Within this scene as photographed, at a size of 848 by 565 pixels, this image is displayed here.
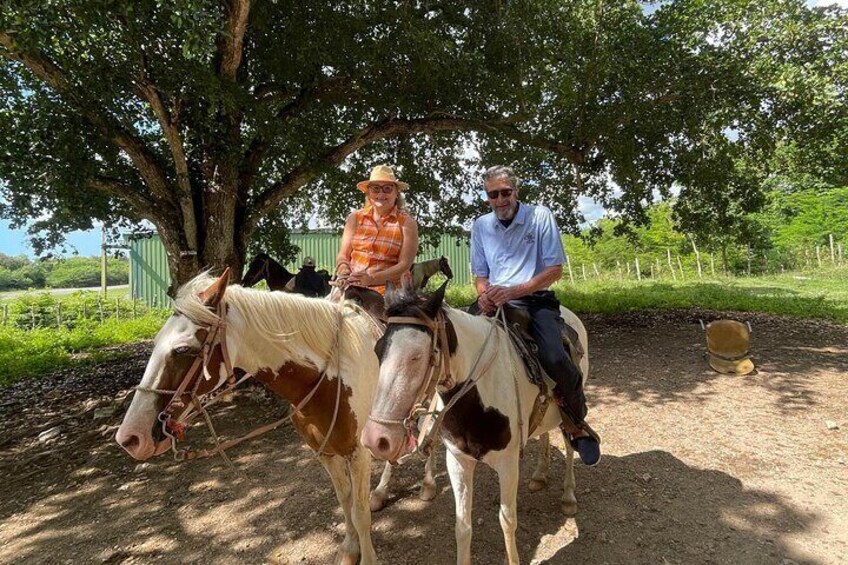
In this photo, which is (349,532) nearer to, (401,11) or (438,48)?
(438,48)

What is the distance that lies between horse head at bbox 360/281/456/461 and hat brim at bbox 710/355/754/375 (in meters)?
6.52

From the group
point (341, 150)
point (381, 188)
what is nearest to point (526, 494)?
point (381, 188)

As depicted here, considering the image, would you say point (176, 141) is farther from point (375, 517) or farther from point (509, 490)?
point (509, 490)

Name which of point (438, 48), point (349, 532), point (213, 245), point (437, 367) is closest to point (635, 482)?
point (349, 532)

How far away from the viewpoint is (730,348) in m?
6.63

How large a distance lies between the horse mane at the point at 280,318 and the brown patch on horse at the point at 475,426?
82 cm

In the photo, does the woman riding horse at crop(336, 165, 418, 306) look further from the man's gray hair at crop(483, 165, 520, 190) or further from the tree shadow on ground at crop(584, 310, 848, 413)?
the tree shadow on ground at crop(584, 310, 848, 413)

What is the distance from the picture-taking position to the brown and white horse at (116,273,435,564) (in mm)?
2115

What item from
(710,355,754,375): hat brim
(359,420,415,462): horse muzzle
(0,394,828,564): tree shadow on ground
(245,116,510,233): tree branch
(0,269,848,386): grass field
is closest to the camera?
(359,420,415,462): horse muzzle

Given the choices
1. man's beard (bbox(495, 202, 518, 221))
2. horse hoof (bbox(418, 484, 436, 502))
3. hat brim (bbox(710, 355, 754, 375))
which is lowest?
horse hoof (bbox(418, 484, 436, 502))

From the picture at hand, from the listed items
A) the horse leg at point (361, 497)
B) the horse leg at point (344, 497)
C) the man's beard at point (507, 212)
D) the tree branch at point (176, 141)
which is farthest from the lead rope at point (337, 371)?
the tree branch at point (176, 141)

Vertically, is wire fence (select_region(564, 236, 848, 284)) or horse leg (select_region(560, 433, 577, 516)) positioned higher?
wire fence (select_region(564, 236, 848, 284))

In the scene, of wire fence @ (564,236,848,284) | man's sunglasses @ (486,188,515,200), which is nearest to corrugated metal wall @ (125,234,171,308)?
man's sunglasses @ (486,188,515,200)

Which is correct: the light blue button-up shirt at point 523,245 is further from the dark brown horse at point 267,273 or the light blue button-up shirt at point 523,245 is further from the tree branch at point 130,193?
the tree branch at point 130,193
